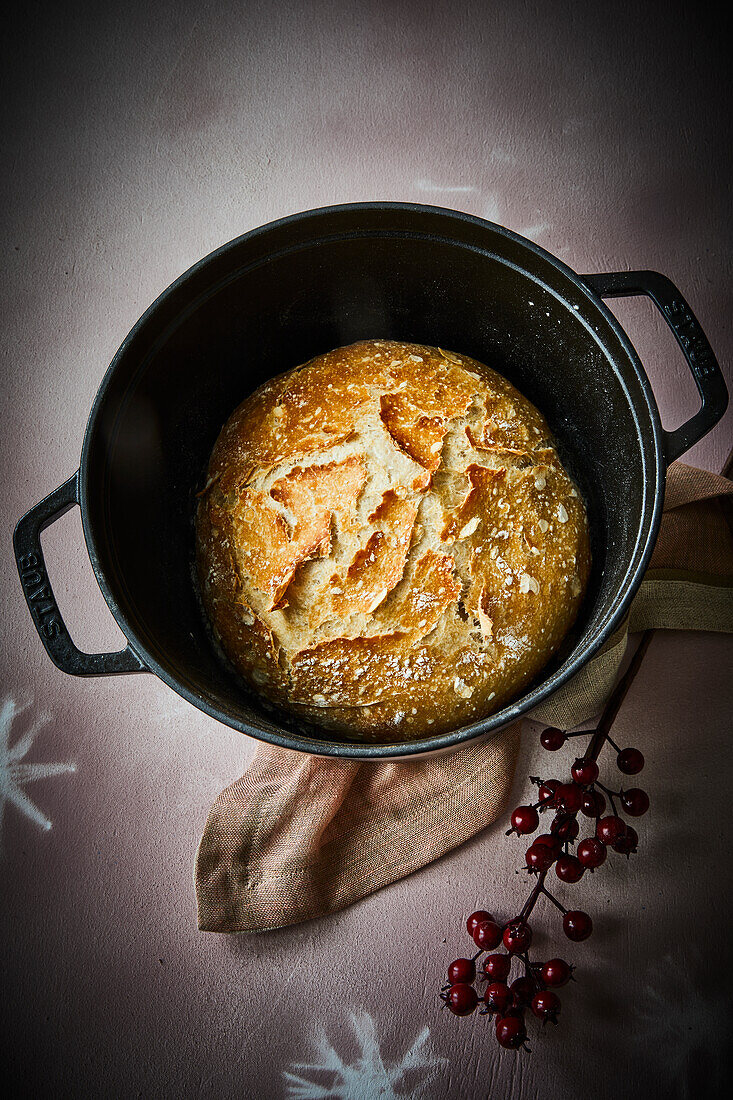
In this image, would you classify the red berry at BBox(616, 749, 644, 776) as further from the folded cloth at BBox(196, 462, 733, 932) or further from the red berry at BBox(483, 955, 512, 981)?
the red berry at BBox(483, 955, 512, 981)

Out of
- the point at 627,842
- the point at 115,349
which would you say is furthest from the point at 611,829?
the point at 115,349

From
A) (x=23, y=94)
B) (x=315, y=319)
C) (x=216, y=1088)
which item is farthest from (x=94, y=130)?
(x=216, y=1088)

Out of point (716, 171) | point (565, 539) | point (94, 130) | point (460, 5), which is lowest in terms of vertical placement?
point (565, 539)

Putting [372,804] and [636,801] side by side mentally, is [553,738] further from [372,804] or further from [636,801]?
[372,804]

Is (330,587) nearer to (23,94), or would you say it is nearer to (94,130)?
(94,130)

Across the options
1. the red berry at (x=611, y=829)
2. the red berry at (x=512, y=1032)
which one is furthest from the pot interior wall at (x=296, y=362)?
the red berry at (x=512, y=1032)
